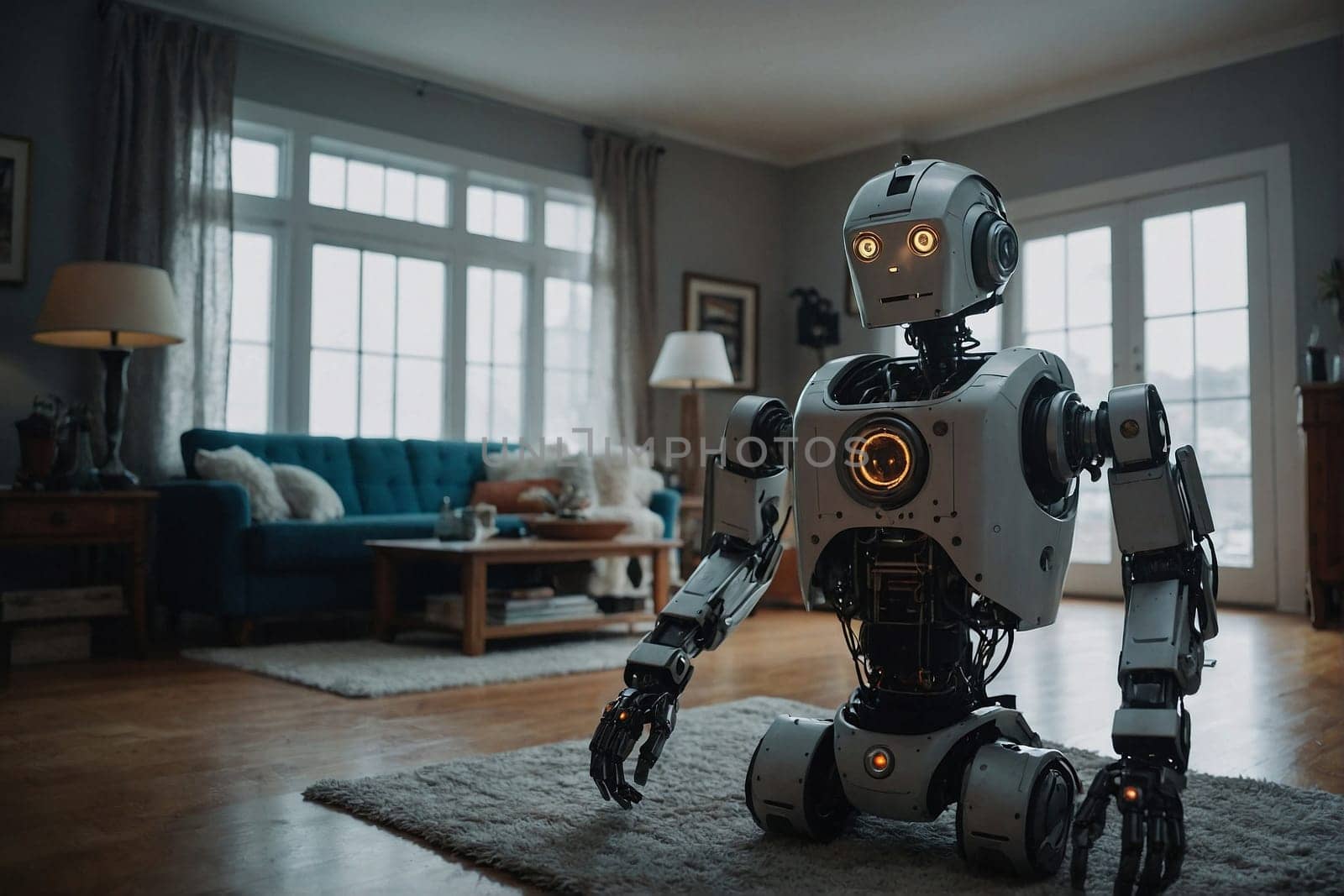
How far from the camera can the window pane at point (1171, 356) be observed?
557 centimetres

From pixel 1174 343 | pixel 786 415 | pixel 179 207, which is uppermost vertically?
pixel 179 207

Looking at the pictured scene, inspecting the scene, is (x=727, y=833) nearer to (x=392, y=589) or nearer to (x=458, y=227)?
(x=392, y=589)

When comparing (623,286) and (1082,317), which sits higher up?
(623,286)

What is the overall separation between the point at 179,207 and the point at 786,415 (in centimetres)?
370

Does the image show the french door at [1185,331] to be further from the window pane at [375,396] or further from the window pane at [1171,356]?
the window pane at [375,396]

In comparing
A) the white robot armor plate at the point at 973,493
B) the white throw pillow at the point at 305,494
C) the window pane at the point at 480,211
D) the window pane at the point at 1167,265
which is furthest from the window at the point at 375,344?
the white robot armor plate at the point at 973,493

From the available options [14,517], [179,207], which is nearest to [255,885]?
[14,517]

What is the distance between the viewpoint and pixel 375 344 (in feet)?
18.3

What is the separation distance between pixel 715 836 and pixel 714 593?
0.40 meters

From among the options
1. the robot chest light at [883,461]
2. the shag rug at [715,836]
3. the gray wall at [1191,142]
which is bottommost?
the shag rug at [715,836]

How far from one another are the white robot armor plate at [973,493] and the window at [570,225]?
15.6 feet

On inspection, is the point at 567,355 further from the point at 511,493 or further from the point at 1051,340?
the point at 1051,340

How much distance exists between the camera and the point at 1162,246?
5.69 metres

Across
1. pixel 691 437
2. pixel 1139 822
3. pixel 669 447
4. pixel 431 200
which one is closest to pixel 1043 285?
pixel 691 437
